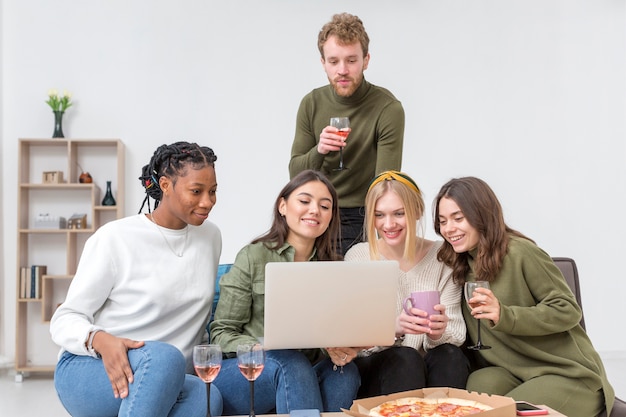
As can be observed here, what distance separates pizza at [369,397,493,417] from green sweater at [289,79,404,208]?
1237 mm

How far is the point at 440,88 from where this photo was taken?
5953 mm

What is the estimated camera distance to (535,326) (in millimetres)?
2443

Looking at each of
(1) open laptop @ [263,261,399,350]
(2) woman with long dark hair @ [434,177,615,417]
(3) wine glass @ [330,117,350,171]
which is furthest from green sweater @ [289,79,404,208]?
(1) open laptop @ [263,261,399,350]

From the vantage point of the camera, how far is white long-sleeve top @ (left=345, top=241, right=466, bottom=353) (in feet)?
8.63

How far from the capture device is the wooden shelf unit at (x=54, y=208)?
18.4 feet

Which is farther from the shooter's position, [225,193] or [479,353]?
[225,193]

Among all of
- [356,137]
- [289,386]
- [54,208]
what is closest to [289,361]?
[289,386]

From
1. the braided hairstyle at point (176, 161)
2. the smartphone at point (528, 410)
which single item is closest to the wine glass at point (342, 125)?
the braided hairstyle at point (176, 161)

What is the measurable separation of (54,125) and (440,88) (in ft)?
10.4

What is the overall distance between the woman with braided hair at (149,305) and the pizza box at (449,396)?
1.62ft

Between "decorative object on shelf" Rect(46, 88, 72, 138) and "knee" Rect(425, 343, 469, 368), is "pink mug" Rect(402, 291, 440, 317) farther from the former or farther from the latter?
"decorative object on shelf" Rect(46, 88, 72, 138)

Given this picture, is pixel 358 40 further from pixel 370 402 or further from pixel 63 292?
pixel 63 292

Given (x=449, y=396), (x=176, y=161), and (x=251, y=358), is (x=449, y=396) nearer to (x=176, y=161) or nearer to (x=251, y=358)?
(x=251, y=358)

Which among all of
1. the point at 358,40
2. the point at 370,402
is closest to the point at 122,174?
the point at 358,40
